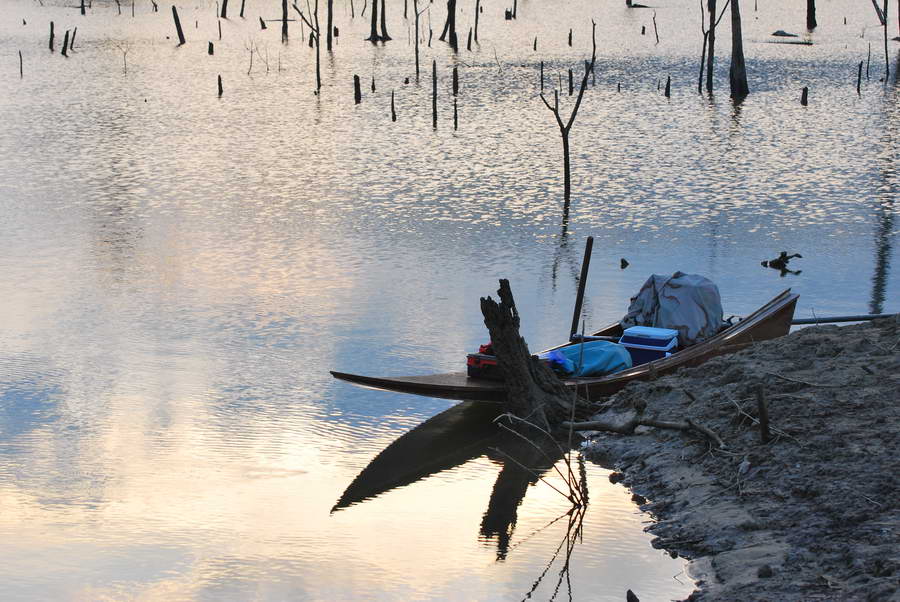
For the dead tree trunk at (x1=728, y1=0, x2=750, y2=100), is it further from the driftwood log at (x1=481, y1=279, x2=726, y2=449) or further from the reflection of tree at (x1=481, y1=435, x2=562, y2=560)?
the reflection of tree at (x1=481, y1=435, x2=562, y2=560)

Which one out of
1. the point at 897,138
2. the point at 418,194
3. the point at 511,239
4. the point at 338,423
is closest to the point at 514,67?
the point at 897,138

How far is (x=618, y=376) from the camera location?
1009 cm

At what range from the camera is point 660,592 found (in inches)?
279

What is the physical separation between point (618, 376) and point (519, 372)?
106 cm

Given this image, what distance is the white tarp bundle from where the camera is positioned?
11055 mm

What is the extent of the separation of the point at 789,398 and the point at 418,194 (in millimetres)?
13392

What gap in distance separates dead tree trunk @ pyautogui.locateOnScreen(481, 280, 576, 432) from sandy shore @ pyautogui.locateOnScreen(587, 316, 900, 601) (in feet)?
1.56

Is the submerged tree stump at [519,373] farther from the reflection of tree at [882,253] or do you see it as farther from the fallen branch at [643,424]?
the reflection of tree at [882,253]

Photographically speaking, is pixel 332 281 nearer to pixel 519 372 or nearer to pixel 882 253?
pixel 519 372

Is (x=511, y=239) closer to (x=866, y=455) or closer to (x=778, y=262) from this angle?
(x=778, y=262)

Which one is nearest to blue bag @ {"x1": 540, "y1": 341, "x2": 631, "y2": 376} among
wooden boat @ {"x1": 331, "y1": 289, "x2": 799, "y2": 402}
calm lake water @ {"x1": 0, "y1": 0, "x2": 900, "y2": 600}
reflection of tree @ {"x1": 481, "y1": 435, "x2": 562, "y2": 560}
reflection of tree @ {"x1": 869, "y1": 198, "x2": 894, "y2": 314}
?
wooden boat @ {"x1": 331, "y1": 289, "x2": 799, "y2": 402}

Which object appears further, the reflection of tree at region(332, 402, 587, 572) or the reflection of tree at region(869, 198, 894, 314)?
the reflection of tree at region(869, 198, 894, 314)

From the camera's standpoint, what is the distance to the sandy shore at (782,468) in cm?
648

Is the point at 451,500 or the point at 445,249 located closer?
the point at 451,500
